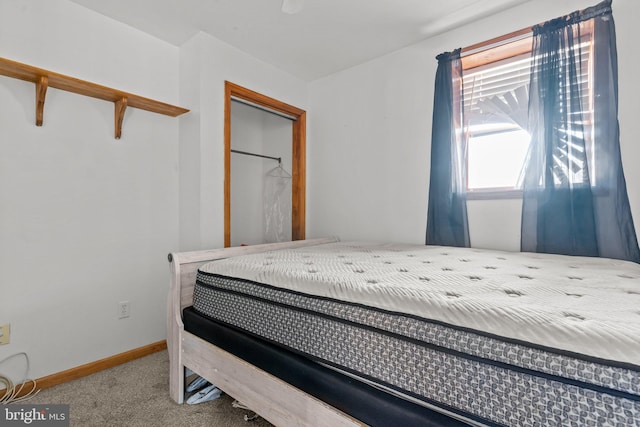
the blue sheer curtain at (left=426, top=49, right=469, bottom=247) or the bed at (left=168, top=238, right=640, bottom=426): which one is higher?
the blue sheer curtain at (left=426, top=49, right=469, bottom=247)

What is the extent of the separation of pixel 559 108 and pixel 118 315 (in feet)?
9.95

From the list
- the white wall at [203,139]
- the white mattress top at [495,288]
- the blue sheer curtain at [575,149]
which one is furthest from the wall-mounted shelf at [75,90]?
the blue sheer curtain at [575,149]

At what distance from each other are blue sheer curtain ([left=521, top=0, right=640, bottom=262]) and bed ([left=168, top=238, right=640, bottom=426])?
0.23 m

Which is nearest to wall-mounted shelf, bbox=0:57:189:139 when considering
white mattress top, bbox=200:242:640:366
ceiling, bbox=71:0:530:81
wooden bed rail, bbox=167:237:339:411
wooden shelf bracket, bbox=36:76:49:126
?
wooden shelf bracket, bbox=36:76:49:126

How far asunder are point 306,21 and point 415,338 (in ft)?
7.00

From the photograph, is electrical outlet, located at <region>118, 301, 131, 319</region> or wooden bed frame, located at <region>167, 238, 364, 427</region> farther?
electrical outlet, located at <region>118, 301, 131, 319</region>

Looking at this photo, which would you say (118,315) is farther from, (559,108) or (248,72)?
(559,108)

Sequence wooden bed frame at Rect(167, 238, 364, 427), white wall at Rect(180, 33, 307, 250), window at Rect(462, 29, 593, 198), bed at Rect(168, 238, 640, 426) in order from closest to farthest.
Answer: bed at Rect(168, 238, 640, 426), wooden bed frame at Rect(167, 238, 364, 427), window at Rect(462, 29, 593, 198), white wall at Rect(180, 33, 307, 250)

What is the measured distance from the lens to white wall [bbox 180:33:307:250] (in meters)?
2.23

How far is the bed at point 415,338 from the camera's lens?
25.0 inches

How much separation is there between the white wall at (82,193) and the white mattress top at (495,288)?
0.97 m

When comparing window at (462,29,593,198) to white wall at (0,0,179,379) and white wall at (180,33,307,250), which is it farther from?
white wall at (0,0,179,379)

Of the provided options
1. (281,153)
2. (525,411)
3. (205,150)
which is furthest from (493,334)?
(281,153)
